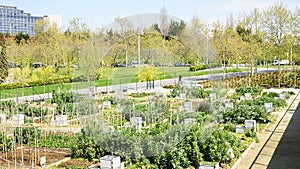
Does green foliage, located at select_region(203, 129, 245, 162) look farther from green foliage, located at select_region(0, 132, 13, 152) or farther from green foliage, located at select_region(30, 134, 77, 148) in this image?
green foliage, located at select_region(0, 132, 13, 152)

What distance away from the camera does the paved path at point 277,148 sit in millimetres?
A: 8227

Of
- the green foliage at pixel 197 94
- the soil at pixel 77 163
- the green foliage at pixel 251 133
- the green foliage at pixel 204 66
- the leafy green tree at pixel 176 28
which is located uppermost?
the leafy green tree at pixel 176 28

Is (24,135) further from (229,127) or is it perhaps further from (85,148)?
(229,127)

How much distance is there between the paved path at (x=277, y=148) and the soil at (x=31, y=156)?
4128 millimetres

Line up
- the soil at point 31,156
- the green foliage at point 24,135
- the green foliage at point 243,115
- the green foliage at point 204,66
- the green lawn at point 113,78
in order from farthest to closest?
the green lawn at point 113,78 → the green foliage at point 204,66 → the green foliage at point 243,115 → the green foliage at point 24,135 → the soil at point 31,156

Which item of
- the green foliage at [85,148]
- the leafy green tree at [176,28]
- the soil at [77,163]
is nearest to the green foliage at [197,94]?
the leafy green tree at [176,28]

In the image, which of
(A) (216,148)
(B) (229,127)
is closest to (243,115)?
(B) (229,127)

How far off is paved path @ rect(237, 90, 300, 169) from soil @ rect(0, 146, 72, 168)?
13.5ft

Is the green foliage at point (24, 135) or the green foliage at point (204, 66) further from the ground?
the green foliage at point (204, 66)

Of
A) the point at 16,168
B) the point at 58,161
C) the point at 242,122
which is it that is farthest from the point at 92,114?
the point at 242,122

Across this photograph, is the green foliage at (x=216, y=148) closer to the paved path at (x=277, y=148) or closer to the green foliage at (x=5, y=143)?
the paved path at (x=277, y=148)

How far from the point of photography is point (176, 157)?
7.46 m

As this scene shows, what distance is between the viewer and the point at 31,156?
29.3ft

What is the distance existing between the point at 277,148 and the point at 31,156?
600cm
